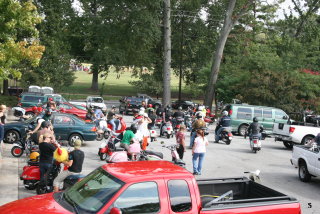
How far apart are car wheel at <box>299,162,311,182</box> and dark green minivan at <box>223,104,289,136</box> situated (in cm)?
1193

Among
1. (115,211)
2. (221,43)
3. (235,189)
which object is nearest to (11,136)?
(235,189)

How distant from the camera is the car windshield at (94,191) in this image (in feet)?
21.4

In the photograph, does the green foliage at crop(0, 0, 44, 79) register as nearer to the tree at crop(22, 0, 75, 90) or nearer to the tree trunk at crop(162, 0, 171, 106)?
the tree trunk at crop(162, 0, 171, 106)

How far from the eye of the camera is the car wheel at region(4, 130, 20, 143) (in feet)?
62.6

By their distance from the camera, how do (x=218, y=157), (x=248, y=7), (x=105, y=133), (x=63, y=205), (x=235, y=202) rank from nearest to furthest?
(x=63, y=205) < (x=235, y=202) < (x=218, y=157) < (x=105, y=133) < (x=248, y=7)

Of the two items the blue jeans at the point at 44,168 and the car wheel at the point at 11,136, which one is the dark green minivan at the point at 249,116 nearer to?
the car wheel at the point at 11,136

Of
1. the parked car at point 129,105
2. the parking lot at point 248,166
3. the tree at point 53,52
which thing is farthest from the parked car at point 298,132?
the tree at point 53,52

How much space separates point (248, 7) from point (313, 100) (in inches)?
483

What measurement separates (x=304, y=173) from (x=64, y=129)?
975 centimetres

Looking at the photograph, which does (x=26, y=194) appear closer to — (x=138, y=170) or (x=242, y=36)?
(x=138, y=170)

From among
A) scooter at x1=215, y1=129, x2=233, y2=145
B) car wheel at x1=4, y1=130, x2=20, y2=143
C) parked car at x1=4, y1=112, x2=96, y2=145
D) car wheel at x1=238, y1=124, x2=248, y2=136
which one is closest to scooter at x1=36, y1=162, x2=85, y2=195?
parked car at x1=4, y1=112, x2=96, y2=145

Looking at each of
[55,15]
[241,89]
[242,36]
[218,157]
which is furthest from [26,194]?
[242,36]

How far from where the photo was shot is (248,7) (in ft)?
138

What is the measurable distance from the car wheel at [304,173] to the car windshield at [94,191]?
9315 millimetres
